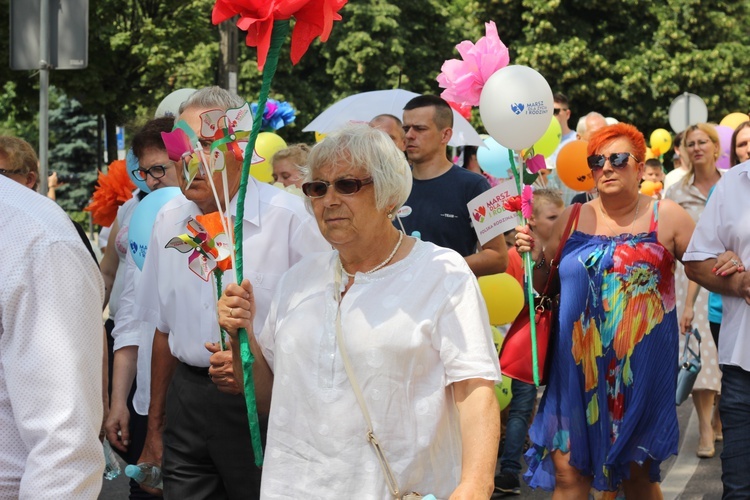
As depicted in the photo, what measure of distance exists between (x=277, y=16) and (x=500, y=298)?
4.19 m

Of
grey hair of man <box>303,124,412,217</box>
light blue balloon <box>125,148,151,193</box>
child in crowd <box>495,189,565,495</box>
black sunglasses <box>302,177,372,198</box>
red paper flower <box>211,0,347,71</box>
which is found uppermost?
red paper flower <box>211,0,347,71</box>

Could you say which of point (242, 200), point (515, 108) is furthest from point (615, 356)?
point (242, 200)

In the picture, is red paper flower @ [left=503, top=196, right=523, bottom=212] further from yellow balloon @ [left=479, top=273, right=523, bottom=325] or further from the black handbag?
the black handbag

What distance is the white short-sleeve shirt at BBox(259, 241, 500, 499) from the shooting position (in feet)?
10.7

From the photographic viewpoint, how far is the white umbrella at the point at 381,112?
981cm

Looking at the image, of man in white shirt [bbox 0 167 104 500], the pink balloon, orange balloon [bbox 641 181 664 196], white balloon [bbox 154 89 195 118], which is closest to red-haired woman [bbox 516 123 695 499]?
white balloon [bbox 154 89 195 118]

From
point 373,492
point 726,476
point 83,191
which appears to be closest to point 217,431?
point 373,492

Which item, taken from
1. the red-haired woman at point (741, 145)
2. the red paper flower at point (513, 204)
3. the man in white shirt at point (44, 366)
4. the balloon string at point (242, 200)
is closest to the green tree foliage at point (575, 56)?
the red-haired woman at point (741, 145)

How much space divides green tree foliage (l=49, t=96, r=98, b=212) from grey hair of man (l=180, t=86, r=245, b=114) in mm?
41778

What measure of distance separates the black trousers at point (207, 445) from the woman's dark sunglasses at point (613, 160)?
8.04ft

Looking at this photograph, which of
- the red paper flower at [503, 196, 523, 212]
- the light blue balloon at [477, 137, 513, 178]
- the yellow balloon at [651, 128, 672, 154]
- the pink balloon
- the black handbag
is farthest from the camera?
the yellow balloon at [651, 128, 672, 154]

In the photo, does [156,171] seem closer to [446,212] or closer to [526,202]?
[446,212]

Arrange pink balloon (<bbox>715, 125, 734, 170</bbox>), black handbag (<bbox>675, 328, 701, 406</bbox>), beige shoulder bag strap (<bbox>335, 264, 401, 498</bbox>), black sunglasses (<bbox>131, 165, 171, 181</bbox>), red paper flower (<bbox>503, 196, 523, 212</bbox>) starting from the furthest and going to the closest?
pink balloon (<bbox>715, 125, 734, 170</bbox>)
black handbag (<bbox>675, 328, 701, 406</bbox>)
red paper flower (<bbox>503, 196, 523, 212</bbox>)
black sunglasses (<bbox>131, 165, 171, 181</bbox>)
beige shoulder bag strap (<bbox>335, 264, 401, 498</bbox>)

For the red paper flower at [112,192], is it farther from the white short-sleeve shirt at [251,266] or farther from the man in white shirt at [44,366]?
the man in white shirt at [44,366]
